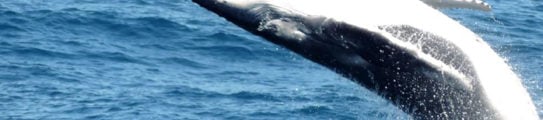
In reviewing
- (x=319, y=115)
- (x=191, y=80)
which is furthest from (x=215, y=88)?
(x=319, y=115)

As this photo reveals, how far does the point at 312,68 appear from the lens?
1323 inches

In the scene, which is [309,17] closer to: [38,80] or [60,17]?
[38,80]

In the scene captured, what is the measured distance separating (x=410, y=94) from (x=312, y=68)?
2007cm

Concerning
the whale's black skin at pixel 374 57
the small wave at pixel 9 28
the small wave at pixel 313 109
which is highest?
the whale's black skin at pixel 374 57

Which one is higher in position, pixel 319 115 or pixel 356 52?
pixel 356 52

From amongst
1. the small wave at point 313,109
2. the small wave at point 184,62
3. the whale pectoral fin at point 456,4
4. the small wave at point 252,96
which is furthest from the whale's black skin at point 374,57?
the small wave at point 184,62

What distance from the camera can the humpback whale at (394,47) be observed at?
13.1 meters

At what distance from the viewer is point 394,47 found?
13.0 m

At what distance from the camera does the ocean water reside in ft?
93.9

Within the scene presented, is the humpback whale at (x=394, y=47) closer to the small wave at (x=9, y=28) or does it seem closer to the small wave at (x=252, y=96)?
the small wave at (x=252, y=96)

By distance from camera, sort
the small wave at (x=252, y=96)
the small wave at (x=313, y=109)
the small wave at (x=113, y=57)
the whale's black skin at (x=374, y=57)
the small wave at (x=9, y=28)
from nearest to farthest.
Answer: the whale's black skin at (x=374, y=57)
the small wave at (x=313, y=109)
the small wave at (x=252, y=96)
the small wave at (x=113, y=57)
the small wave at (x=9, y=28)

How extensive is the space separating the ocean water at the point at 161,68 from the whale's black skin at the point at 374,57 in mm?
9889

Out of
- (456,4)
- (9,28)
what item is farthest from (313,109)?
(456,4)

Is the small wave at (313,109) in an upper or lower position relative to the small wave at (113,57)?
lower
